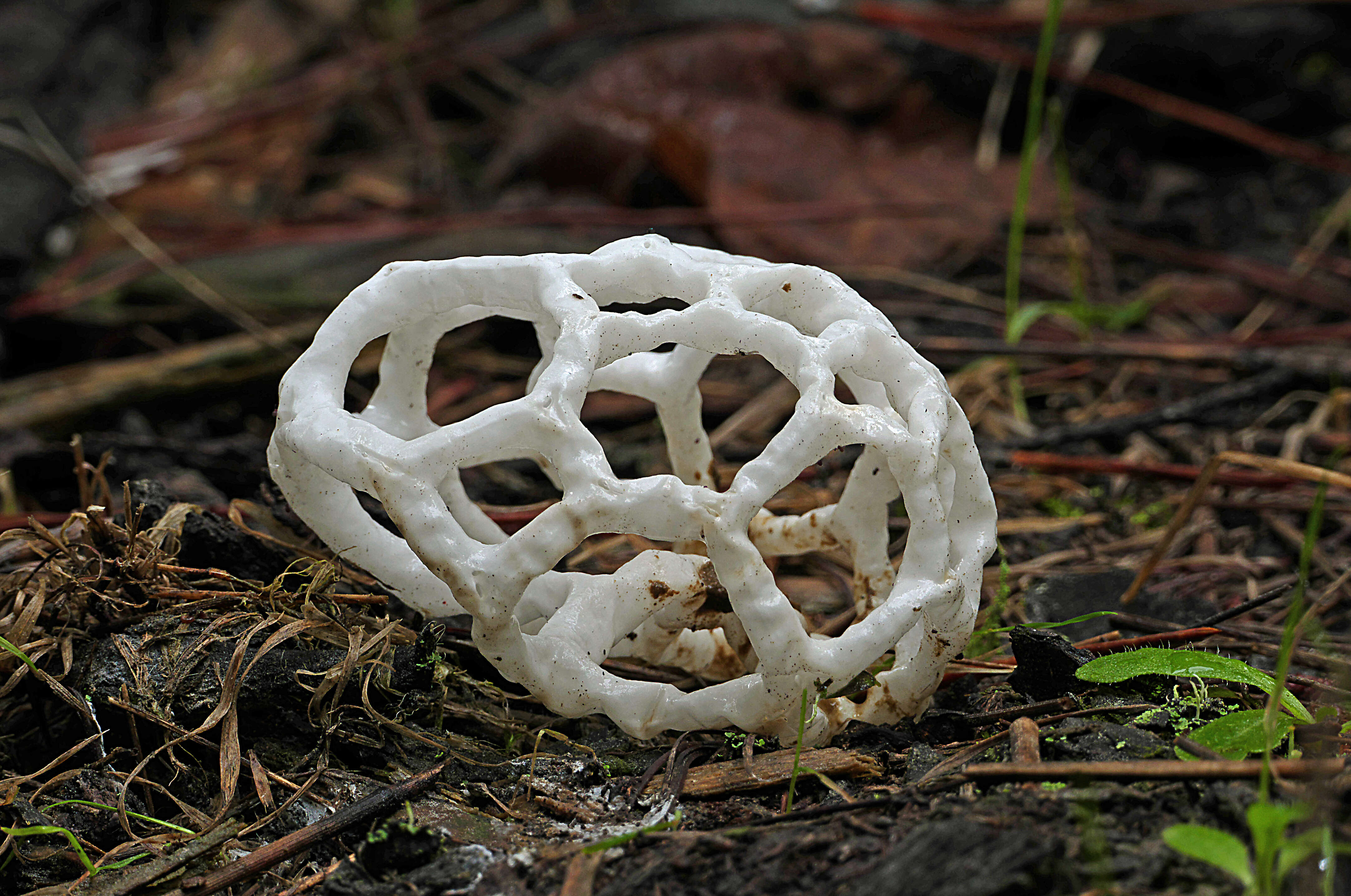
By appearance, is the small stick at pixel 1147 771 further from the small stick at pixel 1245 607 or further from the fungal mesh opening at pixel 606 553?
the fungal mesh opening at pixel 606 553

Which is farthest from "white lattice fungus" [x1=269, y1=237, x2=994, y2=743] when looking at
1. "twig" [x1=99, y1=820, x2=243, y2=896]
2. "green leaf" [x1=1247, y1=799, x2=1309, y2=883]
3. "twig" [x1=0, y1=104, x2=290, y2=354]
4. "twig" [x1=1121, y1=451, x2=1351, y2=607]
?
"twig" [x1=0, y1=104, x2=290, y2=354]

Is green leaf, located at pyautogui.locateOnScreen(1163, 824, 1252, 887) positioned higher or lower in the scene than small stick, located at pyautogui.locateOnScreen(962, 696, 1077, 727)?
higher

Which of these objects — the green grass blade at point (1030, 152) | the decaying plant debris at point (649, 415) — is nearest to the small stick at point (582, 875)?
the decaying plant debris at point (649, 415)

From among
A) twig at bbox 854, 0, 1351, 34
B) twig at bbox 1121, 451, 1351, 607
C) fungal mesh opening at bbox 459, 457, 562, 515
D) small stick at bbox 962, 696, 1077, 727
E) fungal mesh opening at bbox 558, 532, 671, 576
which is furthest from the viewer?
twig at bbox 854, 0, 1351, 34

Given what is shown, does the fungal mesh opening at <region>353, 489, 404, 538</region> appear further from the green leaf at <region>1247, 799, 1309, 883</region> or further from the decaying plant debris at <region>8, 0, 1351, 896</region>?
the green leaf at <region>1247, 799, 1309, 883</region>

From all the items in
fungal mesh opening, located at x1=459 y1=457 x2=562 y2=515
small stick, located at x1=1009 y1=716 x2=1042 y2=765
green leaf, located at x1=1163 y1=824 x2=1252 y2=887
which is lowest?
fungal mesh opening, located at x1=459 y1=457 x2=562 y2=515

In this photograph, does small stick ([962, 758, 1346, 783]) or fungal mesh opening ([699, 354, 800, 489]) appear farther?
fungal mesh opening ([699, 354, 800, 489])

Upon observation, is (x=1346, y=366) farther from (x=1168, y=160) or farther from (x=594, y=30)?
(x=594, y=30)

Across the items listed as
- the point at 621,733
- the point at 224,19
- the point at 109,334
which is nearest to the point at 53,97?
the point at 109,334
